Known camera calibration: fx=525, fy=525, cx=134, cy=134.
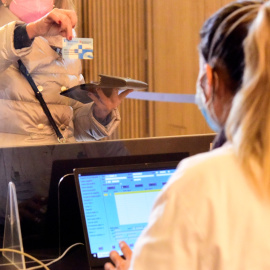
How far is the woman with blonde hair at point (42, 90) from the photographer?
183cm

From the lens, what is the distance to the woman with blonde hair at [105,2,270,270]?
0.77 m

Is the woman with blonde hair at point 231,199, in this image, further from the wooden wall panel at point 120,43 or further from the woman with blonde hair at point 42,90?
the wooden wall panel at point 120,43

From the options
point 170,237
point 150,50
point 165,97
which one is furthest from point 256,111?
point 165,97

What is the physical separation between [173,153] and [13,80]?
→ 2.25 feet

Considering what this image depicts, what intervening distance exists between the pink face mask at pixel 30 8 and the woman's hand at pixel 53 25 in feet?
0.95

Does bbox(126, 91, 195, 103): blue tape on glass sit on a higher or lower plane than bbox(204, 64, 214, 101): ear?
lower

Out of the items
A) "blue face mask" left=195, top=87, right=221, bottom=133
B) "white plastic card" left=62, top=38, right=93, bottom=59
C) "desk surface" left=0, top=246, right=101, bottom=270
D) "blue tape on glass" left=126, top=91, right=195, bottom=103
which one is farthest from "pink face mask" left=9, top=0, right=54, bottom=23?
"blue tape on glass" left=126, top=91, right=195, bottom=103

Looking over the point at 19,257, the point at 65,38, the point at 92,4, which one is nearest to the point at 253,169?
the point at 19,257

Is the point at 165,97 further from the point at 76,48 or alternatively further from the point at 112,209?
the point at 112,209

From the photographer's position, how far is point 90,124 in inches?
76.2

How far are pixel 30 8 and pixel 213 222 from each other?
5.19 ft

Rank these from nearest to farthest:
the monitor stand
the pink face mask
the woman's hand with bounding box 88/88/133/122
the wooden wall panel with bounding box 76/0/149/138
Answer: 1. the monitor stand
2. the woman's hand with bounding box 88/88/133/122
3. the pink face mask
4. the wooden wall panel with bounding box 76/0/149/138

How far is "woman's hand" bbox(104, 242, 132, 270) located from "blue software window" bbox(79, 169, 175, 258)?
0.33 ft

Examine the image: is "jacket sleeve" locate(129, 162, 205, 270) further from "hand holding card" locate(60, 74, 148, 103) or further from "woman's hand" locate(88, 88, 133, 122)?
"woman's hand" locate(88, 88, 133, 122)
